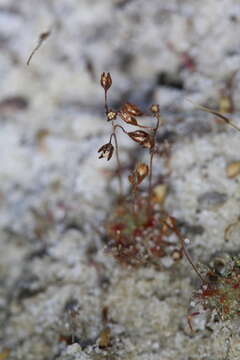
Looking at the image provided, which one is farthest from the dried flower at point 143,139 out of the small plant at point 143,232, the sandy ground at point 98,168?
the sandy ground at point 98,168

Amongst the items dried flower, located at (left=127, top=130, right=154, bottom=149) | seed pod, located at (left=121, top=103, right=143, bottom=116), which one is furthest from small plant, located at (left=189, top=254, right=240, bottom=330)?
seed pod, located at (left=121, top=103, right=143, bottom=116)

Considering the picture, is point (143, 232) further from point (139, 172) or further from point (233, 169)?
point (233, 169)

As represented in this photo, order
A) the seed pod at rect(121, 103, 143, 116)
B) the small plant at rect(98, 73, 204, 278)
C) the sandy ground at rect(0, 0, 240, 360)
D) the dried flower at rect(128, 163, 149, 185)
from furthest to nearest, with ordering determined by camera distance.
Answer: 1. the small plant at rect(98, 73, 204, 278)
2. the sandy ground at rect(0, 0, 240, 360)
3. the dried flower at rect(128, 163, 149, 185)
4. the seed pod at rect(121, 103, 143, 116)

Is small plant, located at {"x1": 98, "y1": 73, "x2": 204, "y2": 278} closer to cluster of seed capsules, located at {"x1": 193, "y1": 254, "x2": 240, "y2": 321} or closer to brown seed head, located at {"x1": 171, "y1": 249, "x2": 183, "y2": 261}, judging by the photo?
brown seed head, located at {"x1": 171, "y1": 249, "x2": 183, "y2": 261}

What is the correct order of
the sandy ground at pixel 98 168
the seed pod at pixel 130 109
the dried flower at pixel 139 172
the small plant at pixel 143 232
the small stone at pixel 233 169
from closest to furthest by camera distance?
the seed pod at pixel 130 109 → the dried flower at pixel 139 172 → the sandy ground at pixel 98 168 → the small plant at pixel 143 232 → the small stone at pixel 233 169

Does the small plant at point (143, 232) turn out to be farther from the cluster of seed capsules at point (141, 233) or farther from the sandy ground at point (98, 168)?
the sandy ground at point (98, 168)

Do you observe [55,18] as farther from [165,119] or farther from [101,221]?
[101,221]
